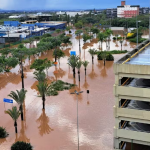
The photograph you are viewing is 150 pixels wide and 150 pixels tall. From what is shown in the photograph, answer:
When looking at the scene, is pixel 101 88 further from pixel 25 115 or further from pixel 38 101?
pixel 25 115

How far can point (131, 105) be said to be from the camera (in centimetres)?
1588

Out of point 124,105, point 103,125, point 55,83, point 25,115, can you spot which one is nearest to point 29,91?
point 55,83

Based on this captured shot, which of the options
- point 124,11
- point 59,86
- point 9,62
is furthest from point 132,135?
point 124,11

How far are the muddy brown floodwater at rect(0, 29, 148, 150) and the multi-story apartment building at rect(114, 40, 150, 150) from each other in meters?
2.75

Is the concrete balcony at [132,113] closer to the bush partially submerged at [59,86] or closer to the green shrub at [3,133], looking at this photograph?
the green shrub at [3,133]

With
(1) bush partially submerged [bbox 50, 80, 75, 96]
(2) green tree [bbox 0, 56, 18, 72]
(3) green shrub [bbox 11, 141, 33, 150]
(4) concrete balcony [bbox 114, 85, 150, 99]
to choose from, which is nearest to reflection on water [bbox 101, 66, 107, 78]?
(1) bush partially submerged [bbox 50, 80, 75, 96]

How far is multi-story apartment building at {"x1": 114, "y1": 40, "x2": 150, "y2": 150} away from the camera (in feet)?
46.2

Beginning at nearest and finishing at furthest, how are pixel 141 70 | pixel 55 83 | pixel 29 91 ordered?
1. pixel 141 70
2. pixel 29 91
3. pixel 55 83

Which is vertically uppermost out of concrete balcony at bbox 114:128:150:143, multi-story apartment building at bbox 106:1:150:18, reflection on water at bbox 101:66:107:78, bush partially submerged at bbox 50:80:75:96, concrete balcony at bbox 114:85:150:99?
multi-story apartment building at bbox 106:1:150:18

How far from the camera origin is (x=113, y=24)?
93500 millimetres

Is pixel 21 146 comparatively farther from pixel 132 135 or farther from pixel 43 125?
pixel 132 135

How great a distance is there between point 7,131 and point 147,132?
10.5m

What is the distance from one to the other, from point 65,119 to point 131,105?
741 centimetres

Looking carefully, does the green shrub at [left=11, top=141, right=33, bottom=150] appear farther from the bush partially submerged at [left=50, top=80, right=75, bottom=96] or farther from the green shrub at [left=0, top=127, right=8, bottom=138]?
the bush partially submerged at [left=50, top=80, right=75, bottom=96]
